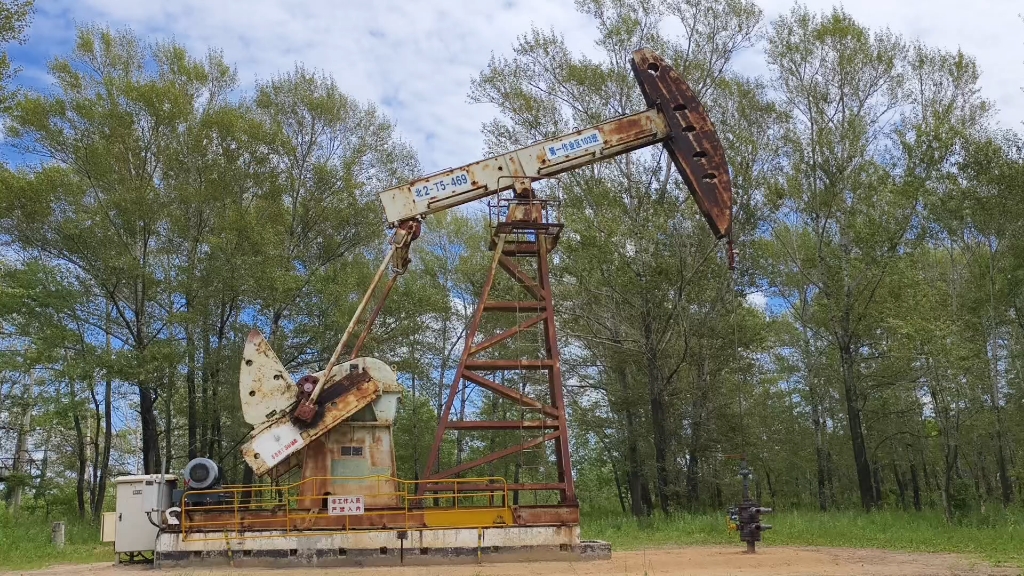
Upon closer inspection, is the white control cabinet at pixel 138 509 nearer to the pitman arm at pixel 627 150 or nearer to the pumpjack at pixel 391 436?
the pumpjack at pixel 391 436

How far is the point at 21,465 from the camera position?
30609mm

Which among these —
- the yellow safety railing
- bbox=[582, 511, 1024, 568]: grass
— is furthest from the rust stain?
bbox=[582, 511, 1024, 568]: grass

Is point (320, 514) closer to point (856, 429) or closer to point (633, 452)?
point (633, 452)

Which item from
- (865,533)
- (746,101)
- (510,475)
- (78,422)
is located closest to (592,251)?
(746,101)

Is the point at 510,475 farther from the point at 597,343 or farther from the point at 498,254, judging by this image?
the point at 498,254

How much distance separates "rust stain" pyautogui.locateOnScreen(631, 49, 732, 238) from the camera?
47.7 feet

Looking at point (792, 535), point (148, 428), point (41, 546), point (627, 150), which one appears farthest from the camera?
point (148, 428)

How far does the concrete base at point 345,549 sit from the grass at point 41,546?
12.3 feet

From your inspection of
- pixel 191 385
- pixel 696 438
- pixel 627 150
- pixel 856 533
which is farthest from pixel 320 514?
pixel 696 438

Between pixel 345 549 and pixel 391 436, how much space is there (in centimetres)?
213

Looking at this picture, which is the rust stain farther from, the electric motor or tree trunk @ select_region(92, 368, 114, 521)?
tree trunk @ select_region(92, 368, 114, 521)

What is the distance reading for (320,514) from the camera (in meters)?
12.5

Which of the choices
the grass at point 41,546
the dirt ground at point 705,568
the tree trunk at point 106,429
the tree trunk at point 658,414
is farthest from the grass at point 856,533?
the tree trunk at point 106,429

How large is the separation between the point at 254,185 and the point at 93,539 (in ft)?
36.0
